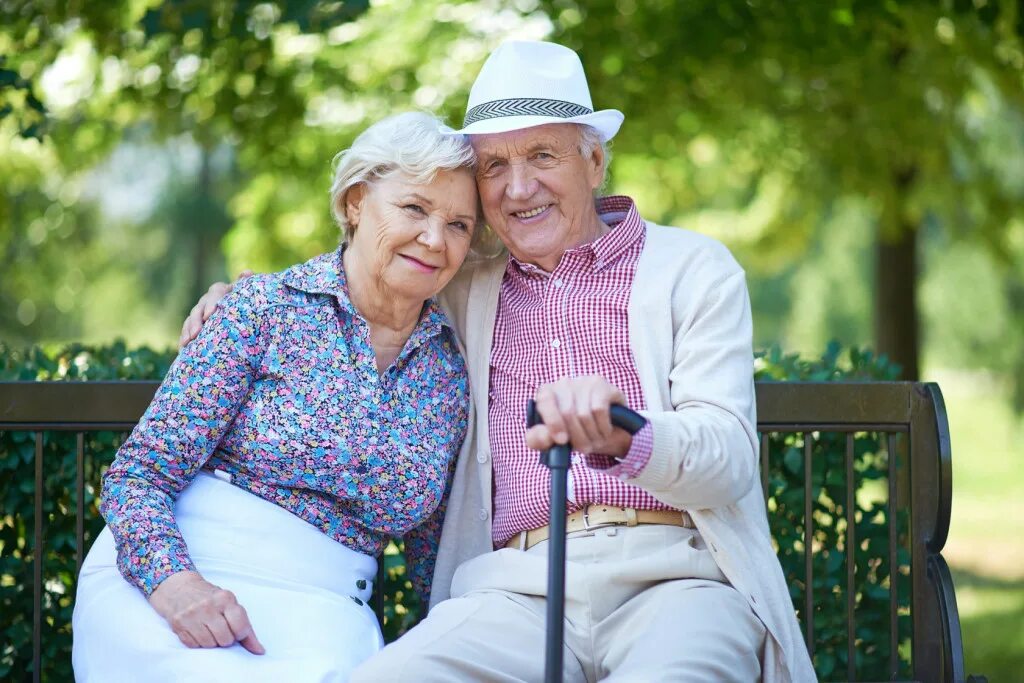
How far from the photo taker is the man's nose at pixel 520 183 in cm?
312

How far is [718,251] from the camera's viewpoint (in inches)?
123

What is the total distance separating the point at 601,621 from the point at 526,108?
51.3 inches

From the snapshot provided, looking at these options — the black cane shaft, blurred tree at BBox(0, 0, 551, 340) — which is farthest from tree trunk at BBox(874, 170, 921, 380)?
Answer: the black cane shaft

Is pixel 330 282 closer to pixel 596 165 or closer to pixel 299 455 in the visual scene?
pixel 299 455

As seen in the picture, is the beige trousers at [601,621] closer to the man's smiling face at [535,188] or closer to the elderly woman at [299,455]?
the elderly woman at [299,455]

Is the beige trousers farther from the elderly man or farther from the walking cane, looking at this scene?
the walking cane

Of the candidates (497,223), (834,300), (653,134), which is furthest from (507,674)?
(834,300)

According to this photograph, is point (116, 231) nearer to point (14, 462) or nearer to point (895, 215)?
point (895, 215)

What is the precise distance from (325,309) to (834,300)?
57.1ft

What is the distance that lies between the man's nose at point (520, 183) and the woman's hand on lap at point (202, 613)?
122 cm

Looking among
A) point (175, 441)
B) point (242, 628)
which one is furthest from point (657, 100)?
point (242, 628)

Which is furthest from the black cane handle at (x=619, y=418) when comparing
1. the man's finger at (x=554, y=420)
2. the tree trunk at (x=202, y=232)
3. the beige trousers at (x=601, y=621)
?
the tree trunk at (x=202, y=232)

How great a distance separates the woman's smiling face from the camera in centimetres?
303

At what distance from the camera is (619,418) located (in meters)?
2.30
